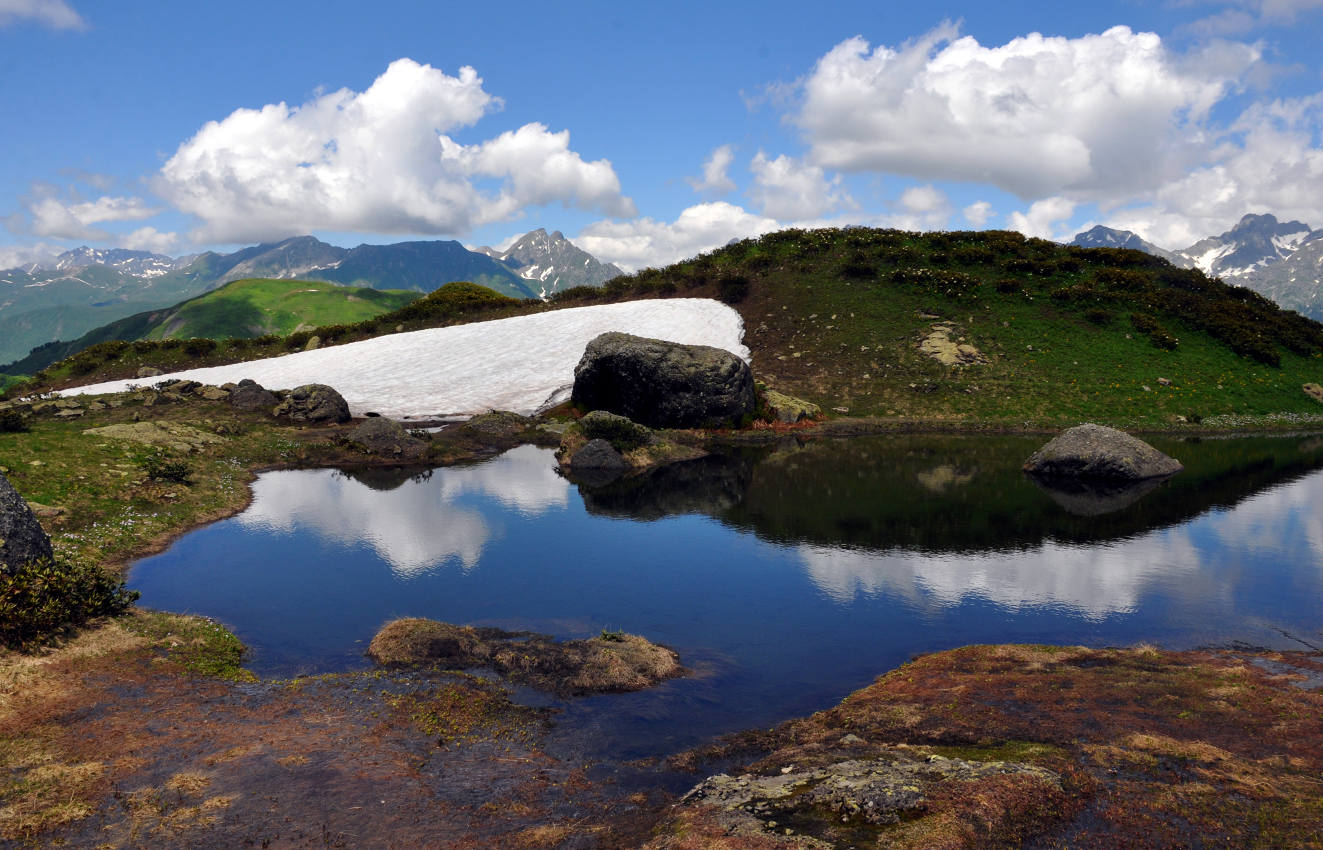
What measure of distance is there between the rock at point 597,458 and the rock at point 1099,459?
2377 cm

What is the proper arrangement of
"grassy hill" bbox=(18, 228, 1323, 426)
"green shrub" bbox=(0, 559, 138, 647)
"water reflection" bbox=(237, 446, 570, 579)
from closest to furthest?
"green shrub" bbox=(0, 559, 138, 647) → "water reflection" bbox=(237, 446, 570, 579) → "grassy hill" bbox=(18, 228, 1323, 426)

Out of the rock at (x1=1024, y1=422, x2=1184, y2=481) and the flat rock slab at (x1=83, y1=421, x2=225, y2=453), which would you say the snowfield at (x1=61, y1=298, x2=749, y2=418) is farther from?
the rock at (x1=1024, y1=422, x2=1184, y2=481)

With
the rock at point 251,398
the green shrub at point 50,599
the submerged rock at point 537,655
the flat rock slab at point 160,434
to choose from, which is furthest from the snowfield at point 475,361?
the submerged rock at point 537,655

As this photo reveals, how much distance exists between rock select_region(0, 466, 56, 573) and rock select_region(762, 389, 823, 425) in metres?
44.2

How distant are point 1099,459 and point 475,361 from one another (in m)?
54.7

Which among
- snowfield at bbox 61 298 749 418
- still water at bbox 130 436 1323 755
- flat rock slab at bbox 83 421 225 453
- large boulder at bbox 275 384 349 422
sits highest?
snowfield at bbox 61 298 749 418

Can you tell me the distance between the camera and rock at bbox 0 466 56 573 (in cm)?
1697

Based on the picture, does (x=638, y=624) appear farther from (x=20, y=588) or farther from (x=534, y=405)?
(x=534, y=405)

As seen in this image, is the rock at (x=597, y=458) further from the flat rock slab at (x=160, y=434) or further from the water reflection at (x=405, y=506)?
the flat rock slab at (x=160, y=434)

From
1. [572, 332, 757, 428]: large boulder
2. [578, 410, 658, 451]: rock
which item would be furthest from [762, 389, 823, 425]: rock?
[578, 410, 658, 451]: rock

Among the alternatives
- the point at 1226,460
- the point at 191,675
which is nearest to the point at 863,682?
the point at 191,675

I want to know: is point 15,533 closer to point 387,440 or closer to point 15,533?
point 15,533

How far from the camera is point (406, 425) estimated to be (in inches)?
2125

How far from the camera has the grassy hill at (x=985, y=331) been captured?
190ft
